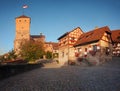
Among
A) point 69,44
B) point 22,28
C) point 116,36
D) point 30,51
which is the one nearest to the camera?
point 116,36

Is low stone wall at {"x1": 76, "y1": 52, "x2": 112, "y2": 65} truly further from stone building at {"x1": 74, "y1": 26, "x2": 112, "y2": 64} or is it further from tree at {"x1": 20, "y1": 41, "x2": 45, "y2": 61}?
tree at {"x1": 20, "y1": 41, "x2": 45, "y2": 61}

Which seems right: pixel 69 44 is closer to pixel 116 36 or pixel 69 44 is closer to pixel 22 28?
pixel 116 36

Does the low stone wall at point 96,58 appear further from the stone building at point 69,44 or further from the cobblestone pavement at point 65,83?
the cobblestone pavement at point 65,83

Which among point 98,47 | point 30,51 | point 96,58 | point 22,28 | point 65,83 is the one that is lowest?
point 65,83

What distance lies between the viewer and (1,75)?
39.6ft

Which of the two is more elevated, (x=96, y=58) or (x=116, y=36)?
(x=116, y=36)

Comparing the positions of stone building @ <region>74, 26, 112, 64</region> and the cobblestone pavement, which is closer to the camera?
the cobblestone pavement

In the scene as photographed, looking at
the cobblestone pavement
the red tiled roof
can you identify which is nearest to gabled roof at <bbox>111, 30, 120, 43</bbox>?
the red tiled roof

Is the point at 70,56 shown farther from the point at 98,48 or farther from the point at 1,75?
the point at 1,75

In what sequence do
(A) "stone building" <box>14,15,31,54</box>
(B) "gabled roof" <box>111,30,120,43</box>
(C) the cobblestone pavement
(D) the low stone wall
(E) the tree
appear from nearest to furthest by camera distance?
(C) the cobblestone pavement
(D) the low stone wall
(B) "gabled roof" <box>111,30,120,43</box>
(E) the tree
(A) "stone building" <box>14,15,31,54</box>

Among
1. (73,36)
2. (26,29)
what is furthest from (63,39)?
(26,29)

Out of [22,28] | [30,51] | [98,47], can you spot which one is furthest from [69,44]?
[22,28]

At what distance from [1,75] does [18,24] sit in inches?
2345

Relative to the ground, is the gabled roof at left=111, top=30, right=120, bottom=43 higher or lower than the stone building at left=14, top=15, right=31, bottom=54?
lower
